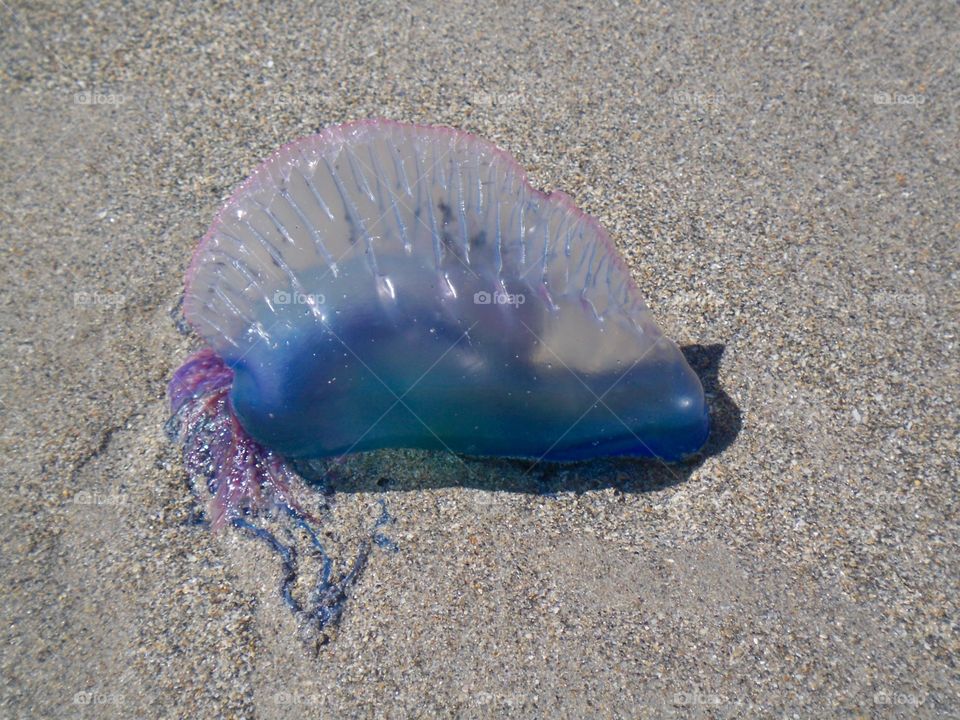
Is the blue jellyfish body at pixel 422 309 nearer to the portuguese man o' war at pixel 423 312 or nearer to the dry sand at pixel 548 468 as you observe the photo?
the portuguese man o' war at pixel 423 312

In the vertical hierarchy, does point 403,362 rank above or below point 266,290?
below

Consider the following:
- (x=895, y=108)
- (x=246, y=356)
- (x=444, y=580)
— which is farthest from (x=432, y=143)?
(x=895, y=108)

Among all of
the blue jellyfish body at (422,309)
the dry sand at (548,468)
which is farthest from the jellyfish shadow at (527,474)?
the blue jellyfish body at (422,309)

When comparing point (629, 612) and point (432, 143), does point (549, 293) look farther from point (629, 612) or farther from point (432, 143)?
point (629, 612)

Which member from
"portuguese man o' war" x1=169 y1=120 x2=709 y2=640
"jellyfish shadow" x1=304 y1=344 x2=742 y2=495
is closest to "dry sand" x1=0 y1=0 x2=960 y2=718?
"jellyfish shadow" x1=304 y1=344 x2=742 y2=495

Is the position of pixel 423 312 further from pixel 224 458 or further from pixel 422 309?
pixel 224 458

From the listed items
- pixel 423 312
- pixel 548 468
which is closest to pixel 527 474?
pixel 548 468
